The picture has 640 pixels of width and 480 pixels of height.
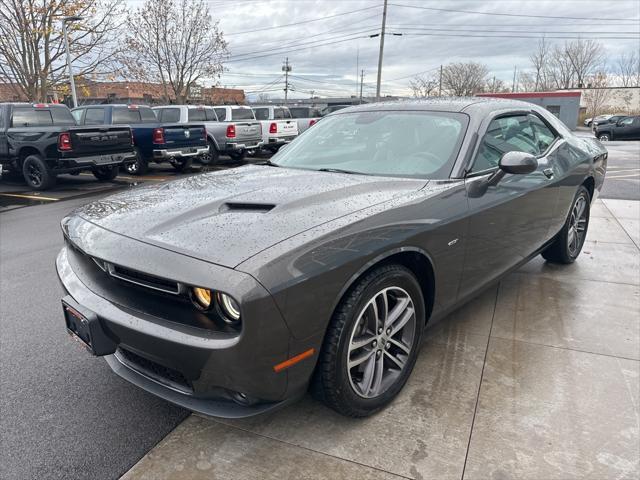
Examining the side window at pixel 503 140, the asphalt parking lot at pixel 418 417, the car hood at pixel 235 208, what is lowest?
the asphalt parking lot at pixel 418 417

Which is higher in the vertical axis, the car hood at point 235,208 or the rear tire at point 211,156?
the car hood at point 235,208

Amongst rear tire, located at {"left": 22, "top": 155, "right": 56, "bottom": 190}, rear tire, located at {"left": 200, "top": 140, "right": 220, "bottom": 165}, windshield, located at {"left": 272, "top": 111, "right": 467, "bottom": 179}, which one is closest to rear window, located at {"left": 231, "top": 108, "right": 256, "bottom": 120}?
rear tire, located at {"left": 200, "top": 140, "right": 220, "bottom": 165}

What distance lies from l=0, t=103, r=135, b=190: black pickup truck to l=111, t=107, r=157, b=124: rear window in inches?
67.7

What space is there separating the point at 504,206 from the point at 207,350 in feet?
7.27

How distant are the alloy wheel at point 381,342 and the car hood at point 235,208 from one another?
51cm

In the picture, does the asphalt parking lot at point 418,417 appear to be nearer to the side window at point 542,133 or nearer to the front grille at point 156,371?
the front grille at point 156,371

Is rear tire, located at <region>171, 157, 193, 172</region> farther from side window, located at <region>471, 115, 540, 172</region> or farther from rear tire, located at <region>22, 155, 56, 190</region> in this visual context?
side window, located at <region>471, 115, 540, 172</region>

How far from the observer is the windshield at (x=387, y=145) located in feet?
9.77

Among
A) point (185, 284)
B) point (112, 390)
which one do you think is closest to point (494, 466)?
point (185, 284)

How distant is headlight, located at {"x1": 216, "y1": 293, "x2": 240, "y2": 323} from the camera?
1835mm

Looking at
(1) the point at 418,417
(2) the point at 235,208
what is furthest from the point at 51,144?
(1) the point at 418,417

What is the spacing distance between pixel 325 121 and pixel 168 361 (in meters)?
2.57

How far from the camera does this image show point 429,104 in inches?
137

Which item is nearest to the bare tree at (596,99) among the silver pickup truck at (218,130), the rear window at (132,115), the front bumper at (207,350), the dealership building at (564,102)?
the dealership building at (564,102)
